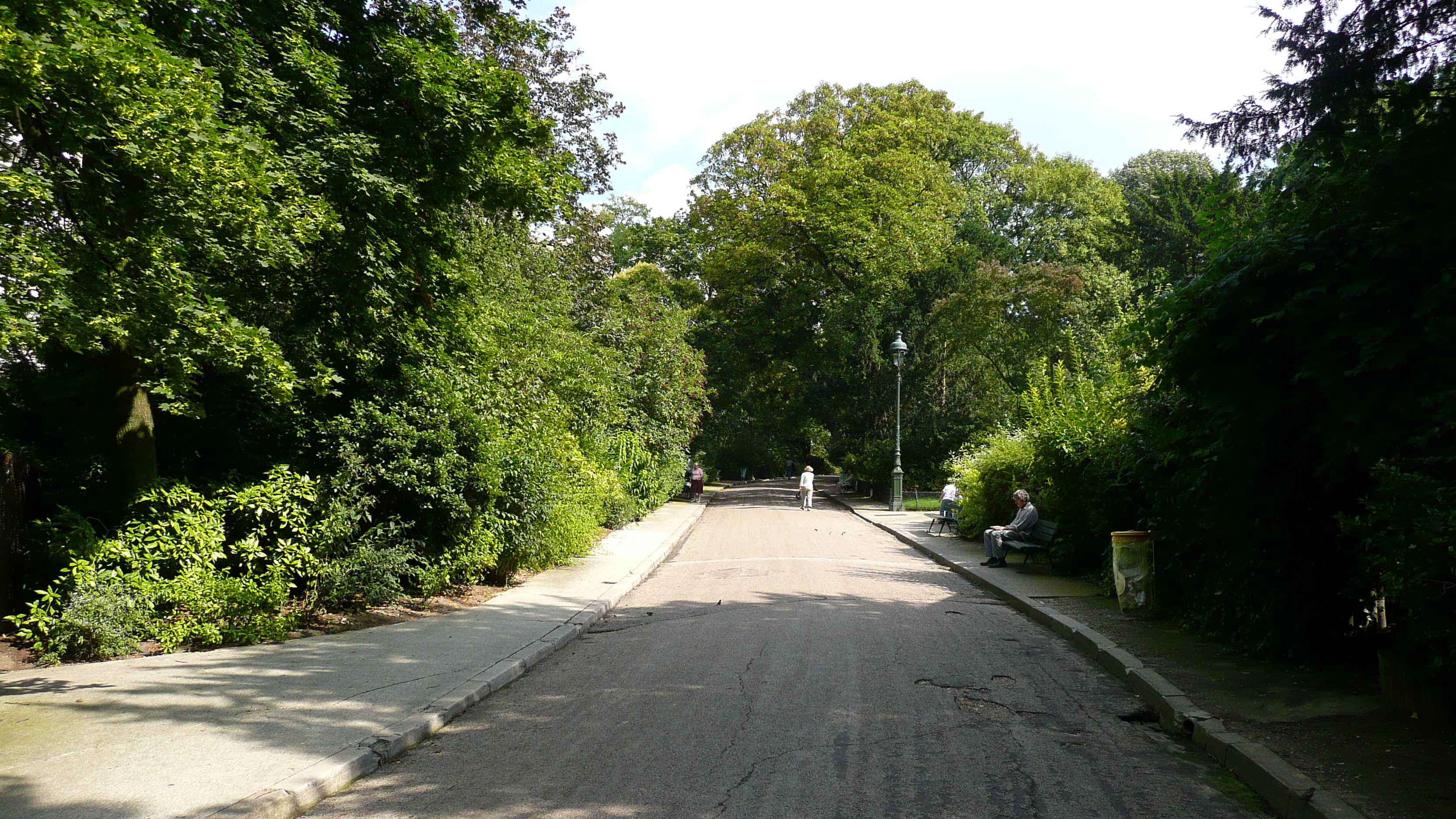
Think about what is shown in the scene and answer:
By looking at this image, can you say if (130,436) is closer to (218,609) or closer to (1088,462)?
(218,609)

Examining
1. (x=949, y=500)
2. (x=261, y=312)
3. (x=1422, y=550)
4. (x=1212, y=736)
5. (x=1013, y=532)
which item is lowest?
(x=1212, y=736)

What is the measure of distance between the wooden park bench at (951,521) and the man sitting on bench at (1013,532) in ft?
15.1

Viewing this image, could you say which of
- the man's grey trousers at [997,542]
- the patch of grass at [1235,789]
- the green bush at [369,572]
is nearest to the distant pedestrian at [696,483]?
the man's grey trousers at [997,542]

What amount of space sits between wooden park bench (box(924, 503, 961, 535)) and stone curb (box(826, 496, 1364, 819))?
33.2 feet

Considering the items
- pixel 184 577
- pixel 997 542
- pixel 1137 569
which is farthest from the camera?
pixel 997 542

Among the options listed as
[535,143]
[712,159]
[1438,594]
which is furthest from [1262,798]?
[712,159]

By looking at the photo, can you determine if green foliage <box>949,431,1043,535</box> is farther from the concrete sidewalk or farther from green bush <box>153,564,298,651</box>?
green bush <box>153,564,298,651</box>

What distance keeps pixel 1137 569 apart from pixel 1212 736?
497 centimetres

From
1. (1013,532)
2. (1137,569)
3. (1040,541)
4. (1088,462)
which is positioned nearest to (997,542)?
(1013,532)

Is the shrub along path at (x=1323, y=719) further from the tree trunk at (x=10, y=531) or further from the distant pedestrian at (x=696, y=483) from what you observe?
the distant pedestrian at (x=696, y=483)

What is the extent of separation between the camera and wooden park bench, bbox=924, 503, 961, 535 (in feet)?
66.8

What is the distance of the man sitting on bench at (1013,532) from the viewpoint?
1438 centimetres

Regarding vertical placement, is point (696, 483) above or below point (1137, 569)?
above

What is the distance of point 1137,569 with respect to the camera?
33.5 ft
